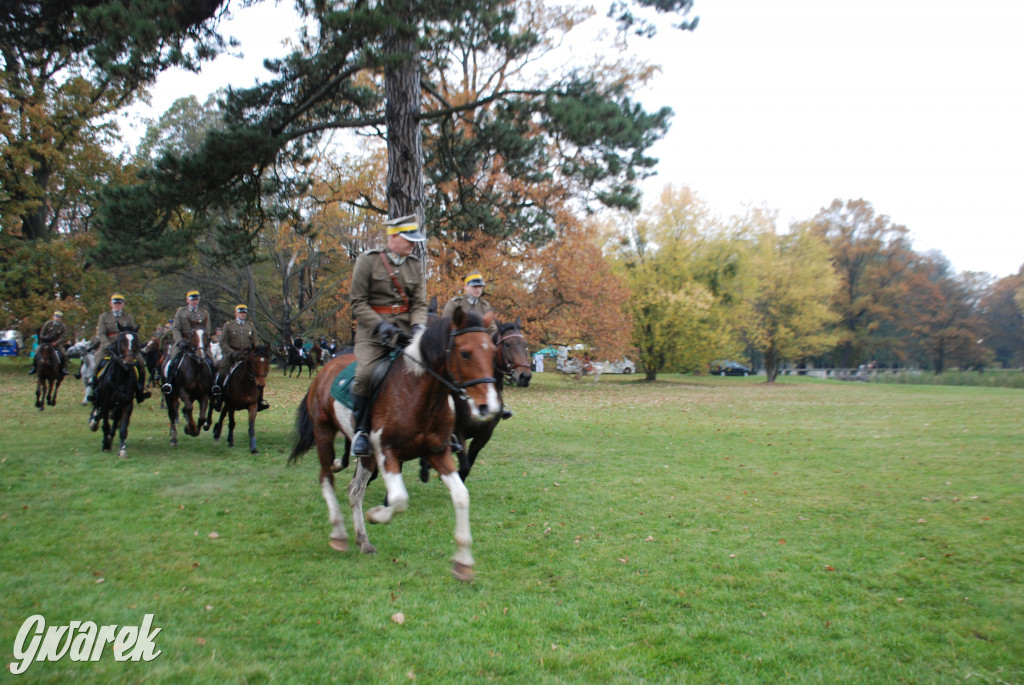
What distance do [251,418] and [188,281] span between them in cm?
3306

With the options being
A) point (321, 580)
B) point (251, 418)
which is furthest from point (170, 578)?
point (251, 418)

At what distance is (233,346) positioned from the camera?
12445 mm

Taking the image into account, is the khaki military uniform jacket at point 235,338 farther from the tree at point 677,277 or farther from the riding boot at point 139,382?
the tree at point 677,277

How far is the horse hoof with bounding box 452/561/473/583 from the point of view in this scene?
16.6ft

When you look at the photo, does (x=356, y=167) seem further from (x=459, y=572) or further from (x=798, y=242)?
(x=798, y=242)

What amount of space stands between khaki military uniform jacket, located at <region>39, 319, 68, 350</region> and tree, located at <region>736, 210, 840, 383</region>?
3726 cm

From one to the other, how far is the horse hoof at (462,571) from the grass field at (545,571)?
0.10 meters

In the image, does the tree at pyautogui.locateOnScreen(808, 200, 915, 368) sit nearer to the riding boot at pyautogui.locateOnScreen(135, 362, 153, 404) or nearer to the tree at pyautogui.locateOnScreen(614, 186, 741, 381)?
the tree at pyautogui.locateOnScreen(614, 186, 741, 381)

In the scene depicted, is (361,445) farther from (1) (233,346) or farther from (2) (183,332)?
(2) (183,332)

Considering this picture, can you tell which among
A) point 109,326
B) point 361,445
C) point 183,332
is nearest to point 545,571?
point 361,445

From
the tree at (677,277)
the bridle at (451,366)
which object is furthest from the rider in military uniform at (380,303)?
the tree at (677,277)

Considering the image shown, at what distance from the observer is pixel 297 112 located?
1208 centimetres

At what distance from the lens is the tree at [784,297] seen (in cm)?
4288

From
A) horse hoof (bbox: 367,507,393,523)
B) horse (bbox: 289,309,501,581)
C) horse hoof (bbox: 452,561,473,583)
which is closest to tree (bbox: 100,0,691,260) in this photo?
horse (bbox: 289,309,501,581)
